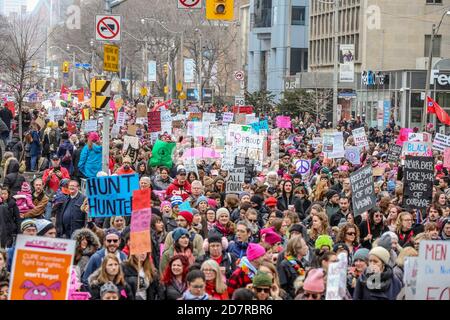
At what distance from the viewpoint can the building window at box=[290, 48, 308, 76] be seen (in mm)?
91688

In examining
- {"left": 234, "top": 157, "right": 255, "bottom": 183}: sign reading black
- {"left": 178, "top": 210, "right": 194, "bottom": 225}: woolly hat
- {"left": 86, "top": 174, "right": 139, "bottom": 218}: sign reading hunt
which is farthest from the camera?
{"left": 234, "top": 157, "right": 255, "bottom": 183}: sign reading black

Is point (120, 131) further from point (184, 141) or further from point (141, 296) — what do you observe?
point (141, 296)

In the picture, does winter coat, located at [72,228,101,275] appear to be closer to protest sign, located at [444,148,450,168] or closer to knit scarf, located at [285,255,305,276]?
knit scarf, located at [285,255,305,276]

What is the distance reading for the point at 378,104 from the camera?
6500 cm

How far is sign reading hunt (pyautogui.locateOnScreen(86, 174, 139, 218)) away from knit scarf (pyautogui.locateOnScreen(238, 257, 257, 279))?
6.74 feet

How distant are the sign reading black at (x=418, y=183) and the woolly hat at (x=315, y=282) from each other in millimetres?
7932

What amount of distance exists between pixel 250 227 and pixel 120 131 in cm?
2408

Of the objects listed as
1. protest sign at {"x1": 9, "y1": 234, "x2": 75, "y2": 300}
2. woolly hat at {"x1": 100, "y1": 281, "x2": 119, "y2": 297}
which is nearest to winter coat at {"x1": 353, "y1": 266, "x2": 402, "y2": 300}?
woolly hat at {"x1": 100, "y1": 281, "x2": 119, "y2": 297}

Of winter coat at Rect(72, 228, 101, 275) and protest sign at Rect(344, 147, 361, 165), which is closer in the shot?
winter coat at Rect(72, 228, 101, 275)

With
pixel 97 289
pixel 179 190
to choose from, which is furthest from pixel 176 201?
pixel 97 289

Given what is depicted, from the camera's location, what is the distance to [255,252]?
13.0m

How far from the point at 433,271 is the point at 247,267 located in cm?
249

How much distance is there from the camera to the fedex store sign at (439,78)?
62438mm

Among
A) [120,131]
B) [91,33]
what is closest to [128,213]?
[120,131]
